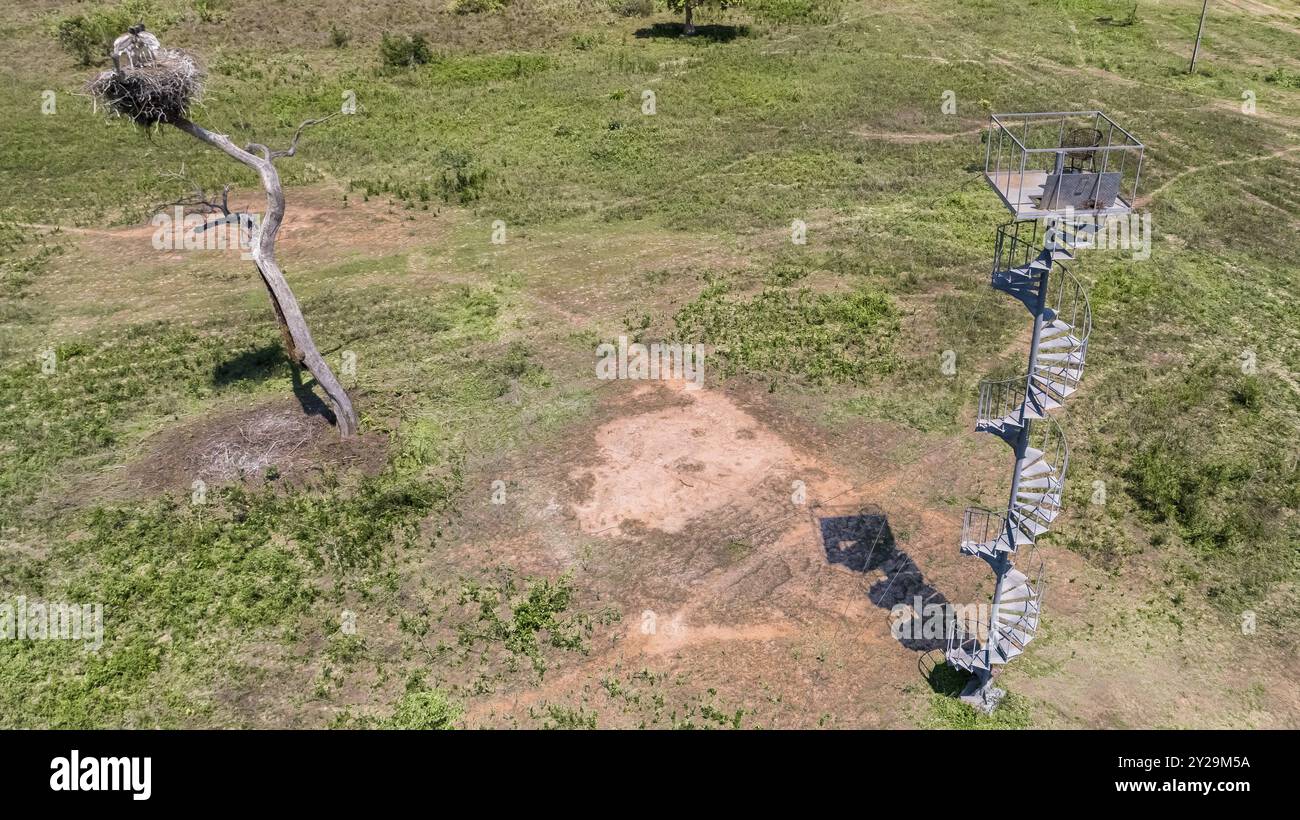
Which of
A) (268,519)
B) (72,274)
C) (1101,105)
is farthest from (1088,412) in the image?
(72,274)

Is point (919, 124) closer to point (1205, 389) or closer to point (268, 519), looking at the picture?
point (1205, 389)

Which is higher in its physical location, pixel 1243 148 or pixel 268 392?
pixel 1243 148

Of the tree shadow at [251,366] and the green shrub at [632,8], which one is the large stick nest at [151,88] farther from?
the green shrub at [632,8]

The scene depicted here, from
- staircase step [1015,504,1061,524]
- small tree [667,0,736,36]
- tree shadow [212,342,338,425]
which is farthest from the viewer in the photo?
small tree [667,0,736,36]

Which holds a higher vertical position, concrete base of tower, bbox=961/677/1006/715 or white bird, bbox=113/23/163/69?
white bird, bbox=113/23/163/69

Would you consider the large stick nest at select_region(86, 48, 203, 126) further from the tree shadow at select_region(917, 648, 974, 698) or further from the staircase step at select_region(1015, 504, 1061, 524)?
the tree shadow at select_region(917, 648, 974, 698)

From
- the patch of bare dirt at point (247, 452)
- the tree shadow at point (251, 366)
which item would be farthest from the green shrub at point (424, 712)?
the tree shadow at point (251, 366)

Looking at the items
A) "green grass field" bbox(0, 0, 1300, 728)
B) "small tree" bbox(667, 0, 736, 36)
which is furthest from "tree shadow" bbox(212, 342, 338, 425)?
"small tree" bbox(667, 0, 736, 36)
